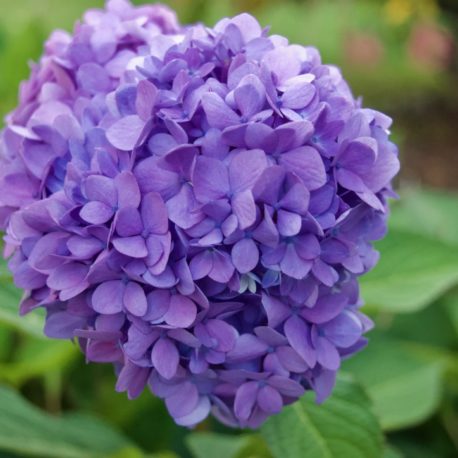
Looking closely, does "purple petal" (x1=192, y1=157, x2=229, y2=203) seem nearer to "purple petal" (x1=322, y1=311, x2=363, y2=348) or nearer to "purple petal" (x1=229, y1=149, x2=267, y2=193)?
"purple petal" (x1=229, y1=149, x2=267, y2=193)

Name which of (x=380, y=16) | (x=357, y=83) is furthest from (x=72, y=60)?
(x=380, y=16)

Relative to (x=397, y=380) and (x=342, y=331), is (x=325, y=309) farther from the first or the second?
(x=397, y=380)

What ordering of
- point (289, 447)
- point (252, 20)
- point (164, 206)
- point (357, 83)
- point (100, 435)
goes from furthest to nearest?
point (357, 83) → point (100, 435) → point (289, 447) → point (252, 20) → point (164, 206)

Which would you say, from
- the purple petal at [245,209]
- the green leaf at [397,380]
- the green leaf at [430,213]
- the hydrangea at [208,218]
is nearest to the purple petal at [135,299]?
the hydrangea at [208,218]

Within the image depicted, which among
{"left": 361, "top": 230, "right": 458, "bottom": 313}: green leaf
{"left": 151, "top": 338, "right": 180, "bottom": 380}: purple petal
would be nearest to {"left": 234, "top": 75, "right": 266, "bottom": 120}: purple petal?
{"left": 151, "top": 338, "right": 180, "bottom": 380}: purple petal

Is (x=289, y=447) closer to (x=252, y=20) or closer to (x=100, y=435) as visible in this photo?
(x=100, y=435)
